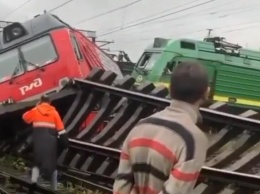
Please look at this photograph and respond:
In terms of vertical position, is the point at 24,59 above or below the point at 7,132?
above

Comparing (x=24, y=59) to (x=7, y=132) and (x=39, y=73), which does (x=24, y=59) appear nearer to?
(x=39, y=73)

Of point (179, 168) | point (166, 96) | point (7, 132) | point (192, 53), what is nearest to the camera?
point (179, 168)

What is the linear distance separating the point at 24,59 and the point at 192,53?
9.30 meters

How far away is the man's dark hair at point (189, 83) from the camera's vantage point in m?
2.90

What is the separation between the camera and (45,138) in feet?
29.0

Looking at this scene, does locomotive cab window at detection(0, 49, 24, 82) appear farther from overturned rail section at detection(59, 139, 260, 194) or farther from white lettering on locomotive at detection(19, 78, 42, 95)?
overturned rail section at detection(59, 139, 260, 194)

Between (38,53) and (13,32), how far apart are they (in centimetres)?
88

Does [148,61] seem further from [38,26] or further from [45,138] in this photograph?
[45,138]

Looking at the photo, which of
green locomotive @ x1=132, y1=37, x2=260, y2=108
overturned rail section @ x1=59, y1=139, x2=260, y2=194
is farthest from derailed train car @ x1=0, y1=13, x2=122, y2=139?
green locomotive @ x1=132, y1=37, x2=260, y2=108

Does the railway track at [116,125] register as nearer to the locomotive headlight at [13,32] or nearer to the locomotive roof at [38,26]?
the locomotive roof at [38,26]

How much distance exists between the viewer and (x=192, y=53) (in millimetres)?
20281

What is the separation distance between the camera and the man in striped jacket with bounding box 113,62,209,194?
9.37 feet

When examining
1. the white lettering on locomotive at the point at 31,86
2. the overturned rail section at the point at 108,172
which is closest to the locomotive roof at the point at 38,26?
the white lettering on locomotive at the point at 31,86

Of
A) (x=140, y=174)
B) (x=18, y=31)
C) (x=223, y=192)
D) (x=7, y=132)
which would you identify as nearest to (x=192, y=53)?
(x=18, y=31)
